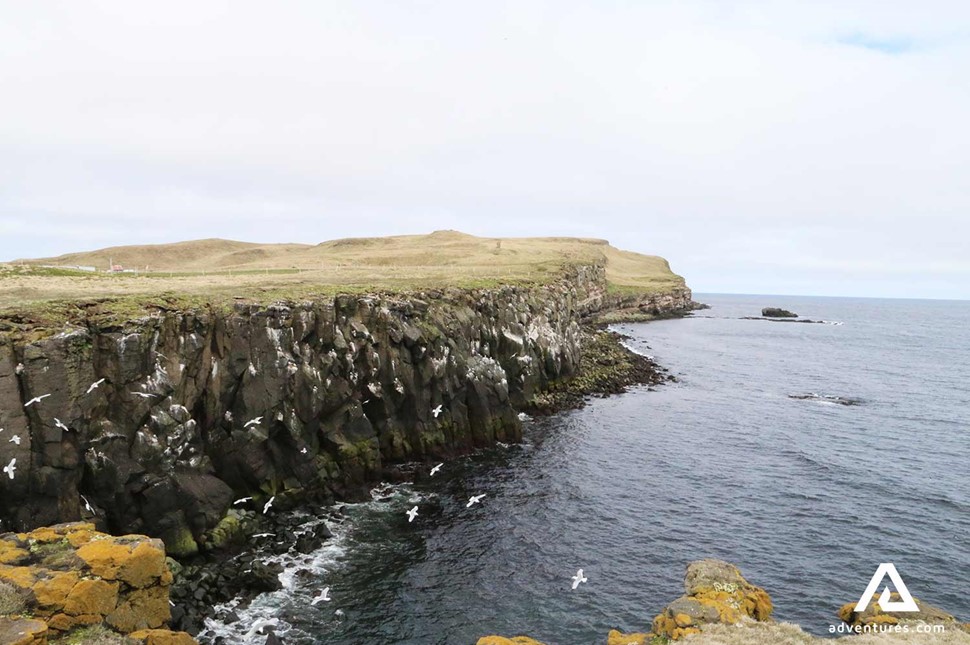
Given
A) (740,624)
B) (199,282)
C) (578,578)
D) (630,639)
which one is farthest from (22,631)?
(199,282)

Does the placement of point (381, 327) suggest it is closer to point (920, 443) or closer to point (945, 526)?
point (945, 526)

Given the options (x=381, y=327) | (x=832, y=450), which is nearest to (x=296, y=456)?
(x=381, y=327)

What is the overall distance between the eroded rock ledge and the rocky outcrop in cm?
1297

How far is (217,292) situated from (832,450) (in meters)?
56.9

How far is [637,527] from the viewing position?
39344mm

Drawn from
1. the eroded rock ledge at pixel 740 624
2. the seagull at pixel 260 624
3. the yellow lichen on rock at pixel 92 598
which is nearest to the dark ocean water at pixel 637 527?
the seagull at pixel 260 624

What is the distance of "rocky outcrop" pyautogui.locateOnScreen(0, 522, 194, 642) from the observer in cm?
2062

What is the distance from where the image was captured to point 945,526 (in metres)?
39.7

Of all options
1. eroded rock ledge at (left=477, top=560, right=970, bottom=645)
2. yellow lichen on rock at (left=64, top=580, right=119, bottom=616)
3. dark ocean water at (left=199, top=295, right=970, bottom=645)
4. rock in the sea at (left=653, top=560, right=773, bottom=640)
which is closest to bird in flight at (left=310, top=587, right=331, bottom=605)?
dark ocean water at (left=199, top=295, right=970, bottom=645)

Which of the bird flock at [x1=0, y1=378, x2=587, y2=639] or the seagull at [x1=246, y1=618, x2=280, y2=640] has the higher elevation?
the bird flock at [x1=0, y1=378, x2=587, y2=639]

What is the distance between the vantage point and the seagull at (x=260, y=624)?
26.9 metres

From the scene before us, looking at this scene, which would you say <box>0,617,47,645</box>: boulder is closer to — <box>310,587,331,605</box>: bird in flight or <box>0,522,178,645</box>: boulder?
<box>0,522,178,645</box>: boulder

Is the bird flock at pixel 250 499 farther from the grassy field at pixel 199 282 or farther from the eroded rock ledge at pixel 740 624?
the eroded rock ledge at pixel 740 624

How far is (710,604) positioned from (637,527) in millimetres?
16042
